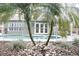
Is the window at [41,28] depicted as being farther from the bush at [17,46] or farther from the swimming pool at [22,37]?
the bush at [17,46]

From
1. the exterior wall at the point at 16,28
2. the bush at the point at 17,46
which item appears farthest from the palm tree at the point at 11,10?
Answer: the bush at the point at 17,46

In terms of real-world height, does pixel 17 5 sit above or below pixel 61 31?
above

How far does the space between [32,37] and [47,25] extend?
0.95 feet

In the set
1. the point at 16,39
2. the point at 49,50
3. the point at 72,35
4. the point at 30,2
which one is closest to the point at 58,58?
the point at 49,50

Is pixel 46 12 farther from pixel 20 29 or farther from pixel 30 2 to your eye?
pixel 20 29

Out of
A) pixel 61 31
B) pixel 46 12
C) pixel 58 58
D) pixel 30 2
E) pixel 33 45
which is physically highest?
pixel 30 2

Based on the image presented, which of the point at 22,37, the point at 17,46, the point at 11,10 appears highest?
the point at 11,10

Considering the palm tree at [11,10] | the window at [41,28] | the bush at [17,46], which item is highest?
the palm tree at [11,10]

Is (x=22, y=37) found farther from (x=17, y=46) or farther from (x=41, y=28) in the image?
(x=41, y=28)

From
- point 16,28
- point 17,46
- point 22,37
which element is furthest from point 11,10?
point 17,46

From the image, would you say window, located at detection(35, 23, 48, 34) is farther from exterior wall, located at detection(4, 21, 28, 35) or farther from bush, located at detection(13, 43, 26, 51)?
bush, located at detection(13, 43, 26, 51)

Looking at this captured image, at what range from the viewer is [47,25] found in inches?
97.3

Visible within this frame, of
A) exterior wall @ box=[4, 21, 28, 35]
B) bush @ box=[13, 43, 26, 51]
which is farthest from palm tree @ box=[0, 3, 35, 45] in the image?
bush @ box=[13, 43, 26, 51]

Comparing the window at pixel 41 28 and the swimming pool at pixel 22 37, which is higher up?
the window at pixel 41 28
